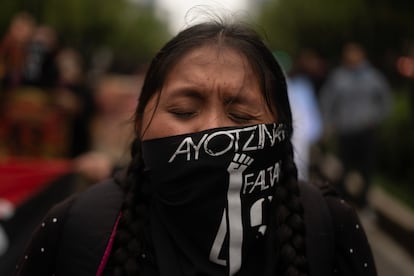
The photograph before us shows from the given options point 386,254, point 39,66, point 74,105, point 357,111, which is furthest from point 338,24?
point 386,254

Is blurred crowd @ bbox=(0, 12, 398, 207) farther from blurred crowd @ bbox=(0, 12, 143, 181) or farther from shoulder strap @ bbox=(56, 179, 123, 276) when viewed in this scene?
shoulder strap @ bbox=(56, 179, 123, 276)

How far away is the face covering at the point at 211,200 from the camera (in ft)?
6.10

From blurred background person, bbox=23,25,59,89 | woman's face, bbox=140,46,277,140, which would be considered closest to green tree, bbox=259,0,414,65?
woman's face, bbox=140,46,277,140

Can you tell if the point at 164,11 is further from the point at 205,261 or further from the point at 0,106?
the point at 205,261

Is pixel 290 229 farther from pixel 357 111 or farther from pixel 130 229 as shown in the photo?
pixel 357 111

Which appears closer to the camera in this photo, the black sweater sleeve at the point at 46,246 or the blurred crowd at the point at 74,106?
the black sweater sleeve at the point at 46,246

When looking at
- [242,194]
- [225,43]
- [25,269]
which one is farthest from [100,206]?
[225,43]

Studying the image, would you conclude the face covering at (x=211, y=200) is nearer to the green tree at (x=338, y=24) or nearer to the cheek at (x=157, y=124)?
the cheek at (x=157, y=124)

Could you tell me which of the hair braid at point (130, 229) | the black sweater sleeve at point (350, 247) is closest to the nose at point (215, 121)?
the hair braid at point (130, 229)

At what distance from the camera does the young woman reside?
1868 mm

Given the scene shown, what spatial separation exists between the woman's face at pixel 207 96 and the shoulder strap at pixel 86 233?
20 centimetres

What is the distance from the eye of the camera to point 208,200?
1.87 metres

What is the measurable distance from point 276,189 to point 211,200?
0.73 feet

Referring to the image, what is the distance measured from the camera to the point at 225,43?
199 centimetres
